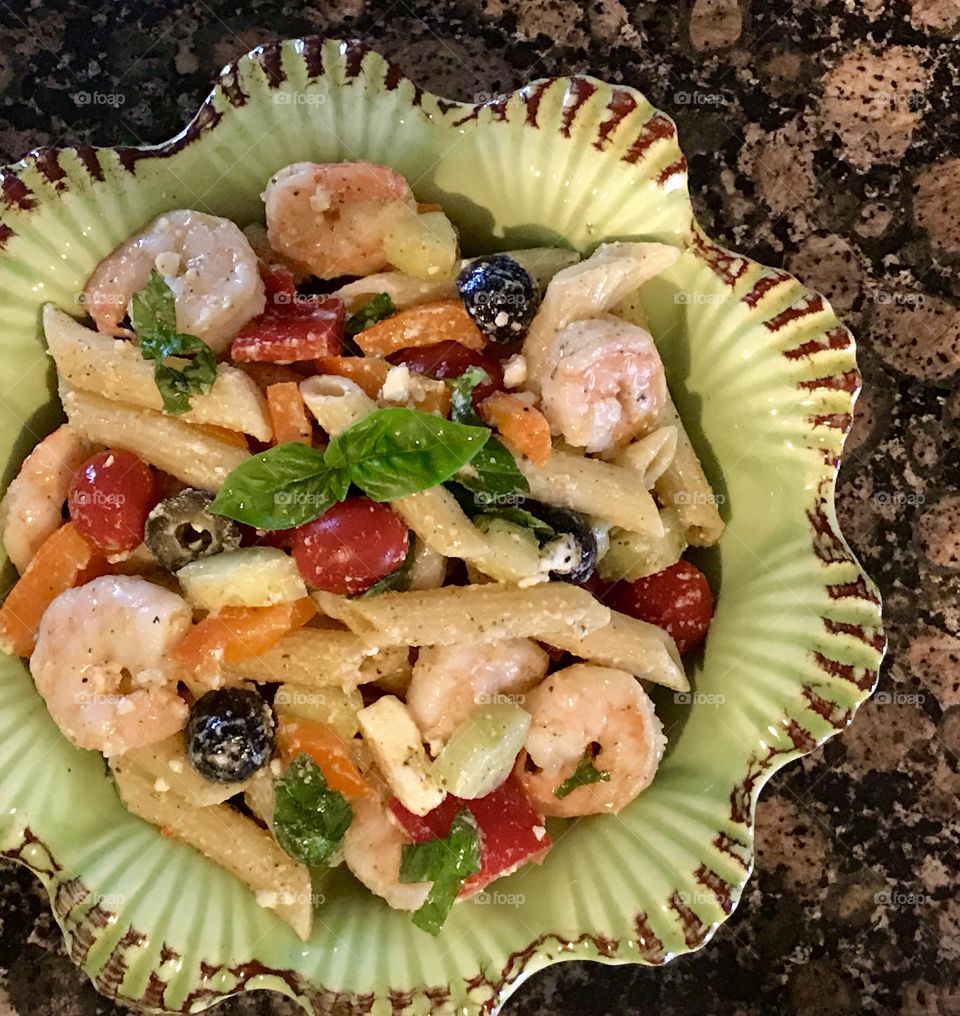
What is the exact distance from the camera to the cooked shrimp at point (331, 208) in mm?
1456

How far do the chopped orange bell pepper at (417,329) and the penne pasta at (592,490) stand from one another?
23 cm

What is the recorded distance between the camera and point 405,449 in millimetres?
1276

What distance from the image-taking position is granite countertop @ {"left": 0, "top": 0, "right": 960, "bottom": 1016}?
5.68 ft

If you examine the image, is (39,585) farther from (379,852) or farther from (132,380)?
(379,852)

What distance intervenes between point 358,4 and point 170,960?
65.0 inches

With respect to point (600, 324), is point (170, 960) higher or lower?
lower

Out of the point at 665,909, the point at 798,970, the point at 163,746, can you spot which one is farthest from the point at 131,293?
the point at 798,970

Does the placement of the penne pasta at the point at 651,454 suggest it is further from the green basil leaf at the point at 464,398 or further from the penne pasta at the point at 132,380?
the penne pasta at the point at 132,380

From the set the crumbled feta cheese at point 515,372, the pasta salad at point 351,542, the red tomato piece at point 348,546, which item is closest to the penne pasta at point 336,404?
the pasta salad at point 351,542

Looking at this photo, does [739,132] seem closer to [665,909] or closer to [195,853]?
[665,909]

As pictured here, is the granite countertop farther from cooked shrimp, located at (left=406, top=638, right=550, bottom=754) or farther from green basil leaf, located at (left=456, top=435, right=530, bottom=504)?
green basil leaf, located at (left=456, top=435, right=530, bottom=504)

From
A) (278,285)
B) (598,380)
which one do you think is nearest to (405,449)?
(598,380)

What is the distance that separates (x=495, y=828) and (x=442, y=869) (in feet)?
0.37

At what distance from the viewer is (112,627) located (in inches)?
52.4
